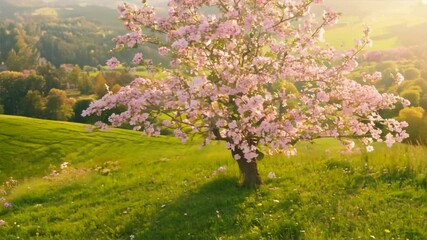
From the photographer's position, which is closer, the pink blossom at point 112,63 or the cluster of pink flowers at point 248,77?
the cluster of pink flowers at point 248,77

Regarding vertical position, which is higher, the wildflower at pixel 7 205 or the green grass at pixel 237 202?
the green grass at pixel 237 202

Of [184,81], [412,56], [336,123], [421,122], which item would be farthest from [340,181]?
[412,56]

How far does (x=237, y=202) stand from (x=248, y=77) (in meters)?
4.50

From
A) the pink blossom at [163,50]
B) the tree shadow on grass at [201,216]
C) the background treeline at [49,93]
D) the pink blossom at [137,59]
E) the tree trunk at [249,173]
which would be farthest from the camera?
the background treeline at [49,93]

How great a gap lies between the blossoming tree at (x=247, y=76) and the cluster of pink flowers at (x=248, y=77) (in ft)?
0.11

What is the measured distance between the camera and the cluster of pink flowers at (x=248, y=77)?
13.5 meters

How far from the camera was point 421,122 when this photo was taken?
197 feet

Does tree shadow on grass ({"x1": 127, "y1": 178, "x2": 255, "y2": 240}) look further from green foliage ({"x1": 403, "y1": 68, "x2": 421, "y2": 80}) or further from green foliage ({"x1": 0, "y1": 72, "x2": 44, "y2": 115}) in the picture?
green foliage ({"x1": 403, "y1": 68, "x2": 421, "y2": 80})

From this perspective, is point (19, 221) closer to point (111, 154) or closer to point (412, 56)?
point (111, 154)

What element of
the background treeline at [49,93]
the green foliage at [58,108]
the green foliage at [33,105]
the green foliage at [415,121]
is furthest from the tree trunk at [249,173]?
the green foliage at [33,105]

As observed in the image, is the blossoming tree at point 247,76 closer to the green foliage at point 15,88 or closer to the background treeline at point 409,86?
the background treeline at point 409,86

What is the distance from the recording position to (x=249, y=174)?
17.1 meters

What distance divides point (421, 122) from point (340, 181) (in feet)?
163

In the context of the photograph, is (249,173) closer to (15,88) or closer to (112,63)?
(112,63)
